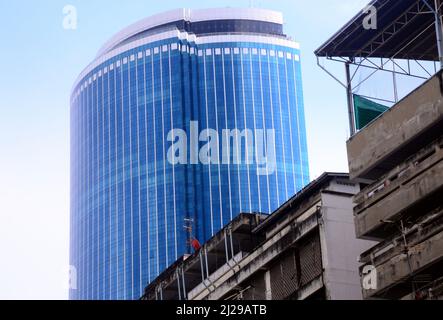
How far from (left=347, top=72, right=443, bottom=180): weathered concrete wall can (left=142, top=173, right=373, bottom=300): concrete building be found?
3433 mm

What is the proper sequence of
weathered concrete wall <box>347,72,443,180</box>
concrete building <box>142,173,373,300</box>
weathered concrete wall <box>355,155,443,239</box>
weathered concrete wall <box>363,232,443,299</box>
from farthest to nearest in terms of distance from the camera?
concrete building <box>142,173,373,300</box> < weathered concrete wall <box>347,72,443,180</box> < weathered concrete wall <box>355,155,443,239</box> < weathered concrete wall <box>363,232,443,299</box>

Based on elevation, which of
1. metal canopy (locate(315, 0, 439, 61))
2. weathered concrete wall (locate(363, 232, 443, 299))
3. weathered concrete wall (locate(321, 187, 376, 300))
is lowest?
weathered concrete wall (locate(363, 232, 443, 299))

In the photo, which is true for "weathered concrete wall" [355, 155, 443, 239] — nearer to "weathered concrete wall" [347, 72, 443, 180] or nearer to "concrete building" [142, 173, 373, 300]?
"weathered concrete wall" [347, 72, 443, 180]

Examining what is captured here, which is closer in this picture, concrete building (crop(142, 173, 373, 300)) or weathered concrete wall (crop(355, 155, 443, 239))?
weathered concrete wall (crop(355, 155, 443, 239))

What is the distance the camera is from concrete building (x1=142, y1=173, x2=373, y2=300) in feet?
173

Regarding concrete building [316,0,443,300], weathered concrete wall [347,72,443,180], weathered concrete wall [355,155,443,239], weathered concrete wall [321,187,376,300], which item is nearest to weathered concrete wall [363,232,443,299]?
concrete building [316,0,443,300]

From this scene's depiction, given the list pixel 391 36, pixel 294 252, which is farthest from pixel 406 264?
pixel 391 36

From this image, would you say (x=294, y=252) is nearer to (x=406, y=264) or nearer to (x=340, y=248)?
(x=340, y=248)

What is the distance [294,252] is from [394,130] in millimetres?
9910

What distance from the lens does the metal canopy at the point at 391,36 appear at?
52219mm

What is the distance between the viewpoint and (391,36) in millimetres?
53750

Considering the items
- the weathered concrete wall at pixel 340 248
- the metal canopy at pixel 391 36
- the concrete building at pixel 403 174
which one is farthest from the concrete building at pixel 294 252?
the metal canopy at pixel 391 36
